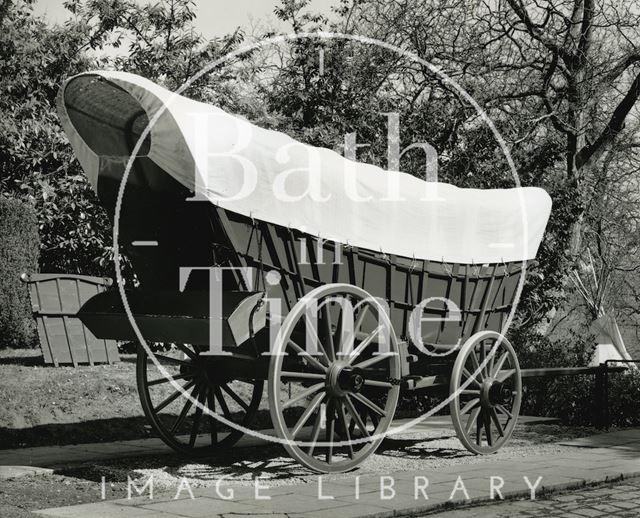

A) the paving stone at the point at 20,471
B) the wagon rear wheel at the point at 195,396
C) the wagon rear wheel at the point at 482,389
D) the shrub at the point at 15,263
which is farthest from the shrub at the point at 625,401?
the shrub at the point at 15,263

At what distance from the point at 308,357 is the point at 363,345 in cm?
66

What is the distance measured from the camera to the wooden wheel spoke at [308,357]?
739 centimetres

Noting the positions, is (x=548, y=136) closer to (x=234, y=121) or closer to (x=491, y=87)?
(x=491, y=87)

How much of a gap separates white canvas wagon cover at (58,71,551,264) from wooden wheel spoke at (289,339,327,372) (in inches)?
39.3

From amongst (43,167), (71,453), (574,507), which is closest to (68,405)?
(71,453)

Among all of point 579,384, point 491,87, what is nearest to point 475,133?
point 491,87

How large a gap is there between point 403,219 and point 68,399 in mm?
4793

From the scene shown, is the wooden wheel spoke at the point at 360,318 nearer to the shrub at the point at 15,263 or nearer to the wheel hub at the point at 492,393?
the wheel hub at the point at 492,393

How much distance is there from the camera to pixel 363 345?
7.96m

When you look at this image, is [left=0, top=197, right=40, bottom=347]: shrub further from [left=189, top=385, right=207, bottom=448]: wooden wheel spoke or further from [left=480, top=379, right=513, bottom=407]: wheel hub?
[left=480, top=379, right=513, bottom=407]: wheel hub

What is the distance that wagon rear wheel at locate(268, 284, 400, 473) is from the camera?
23.8 ft

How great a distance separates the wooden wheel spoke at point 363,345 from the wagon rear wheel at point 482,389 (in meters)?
1.09

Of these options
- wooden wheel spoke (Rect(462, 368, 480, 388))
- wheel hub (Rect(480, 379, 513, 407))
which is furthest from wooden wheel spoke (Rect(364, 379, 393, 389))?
wheel hub (Rect(480, 379, 513, 407))

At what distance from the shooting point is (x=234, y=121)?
7.30m
